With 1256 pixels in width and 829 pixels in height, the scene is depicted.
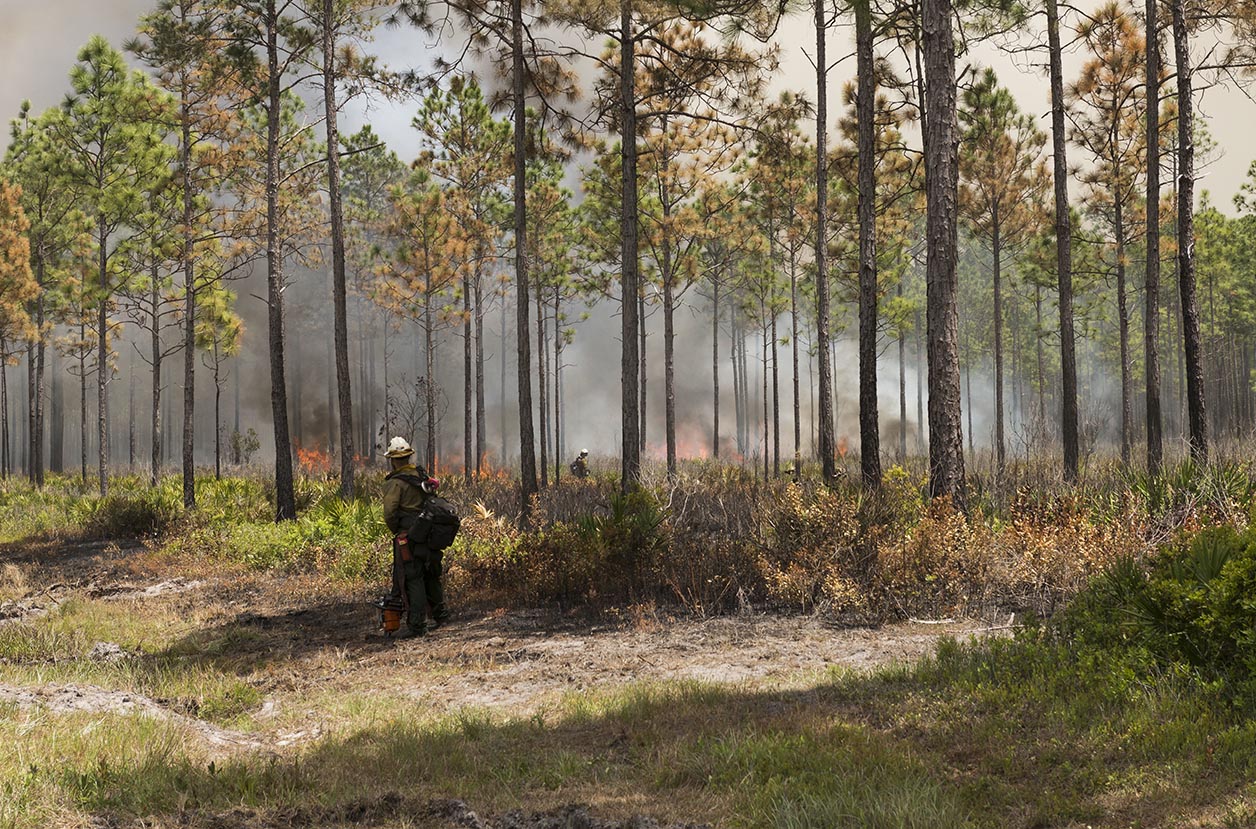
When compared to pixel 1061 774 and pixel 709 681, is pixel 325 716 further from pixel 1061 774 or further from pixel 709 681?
pixel 1061 774

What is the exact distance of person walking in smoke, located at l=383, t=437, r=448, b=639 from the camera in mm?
9133

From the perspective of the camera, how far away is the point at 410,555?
9164mm

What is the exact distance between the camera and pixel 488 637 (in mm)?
8898

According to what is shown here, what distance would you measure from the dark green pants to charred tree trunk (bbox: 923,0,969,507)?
5.84 meters

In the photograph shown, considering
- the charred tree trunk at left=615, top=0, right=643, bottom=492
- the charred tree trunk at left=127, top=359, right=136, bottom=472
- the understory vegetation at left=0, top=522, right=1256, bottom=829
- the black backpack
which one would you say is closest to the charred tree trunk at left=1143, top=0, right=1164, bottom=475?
the charred tree trunk at left=615, top=0, right=643, bottom=492

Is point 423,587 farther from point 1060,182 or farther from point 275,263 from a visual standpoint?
point 1060,182

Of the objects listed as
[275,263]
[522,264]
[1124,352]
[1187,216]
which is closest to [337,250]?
[275,263]

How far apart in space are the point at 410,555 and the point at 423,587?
1.24 feet

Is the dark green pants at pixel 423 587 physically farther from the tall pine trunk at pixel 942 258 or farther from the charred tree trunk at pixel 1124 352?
the charred tree trunk at pixel 1124 352

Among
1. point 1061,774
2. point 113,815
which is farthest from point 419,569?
point 1061,774

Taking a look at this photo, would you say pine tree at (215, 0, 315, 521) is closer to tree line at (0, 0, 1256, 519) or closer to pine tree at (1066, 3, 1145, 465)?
tree line at (0, 0, 1256, 519)

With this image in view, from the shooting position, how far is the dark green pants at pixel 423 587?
30.0ft

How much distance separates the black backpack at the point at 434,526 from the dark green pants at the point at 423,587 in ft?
0.44

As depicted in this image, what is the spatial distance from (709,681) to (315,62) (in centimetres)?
1744
